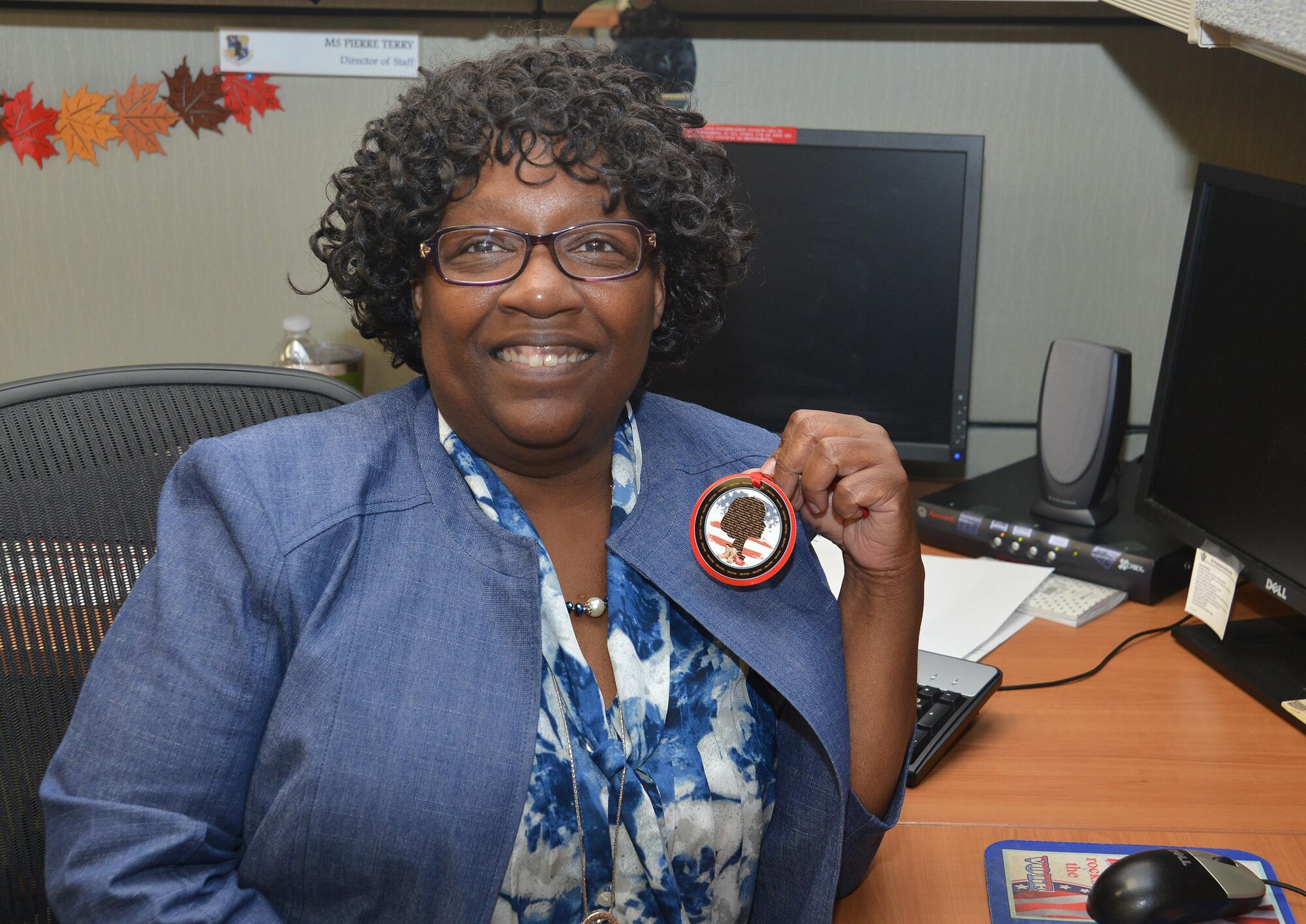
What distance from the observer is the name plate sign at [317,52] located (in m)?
1.63

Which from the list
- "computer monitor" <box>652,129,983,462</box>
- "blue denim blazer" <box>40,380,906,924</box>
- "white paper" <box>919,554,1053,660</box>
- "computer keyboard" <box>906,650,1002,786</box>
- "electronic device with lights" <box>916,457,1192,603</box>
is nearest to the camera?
"blue denim blazer" <box>40,380,906,924</box>

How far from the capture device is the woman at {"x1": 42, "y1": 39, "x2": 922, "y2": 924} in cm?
84

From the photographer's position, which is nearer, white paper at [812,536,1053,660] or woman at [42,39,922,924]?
woman at [42,39,922,924]

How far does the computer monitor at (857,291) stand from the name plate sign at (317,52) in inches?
18.6

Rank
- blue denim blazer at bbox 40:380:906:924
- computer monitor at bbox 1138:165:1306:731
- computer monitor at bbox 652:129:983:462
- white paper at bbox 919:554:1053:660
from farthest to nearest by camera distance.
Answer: computer monitor at bbox 652:129:983:462
white paper at bbox 919:554:1053:660
computer monitor at bbox 1138:165:1306:731
blue denim blazer at bbox 40:380:906:924

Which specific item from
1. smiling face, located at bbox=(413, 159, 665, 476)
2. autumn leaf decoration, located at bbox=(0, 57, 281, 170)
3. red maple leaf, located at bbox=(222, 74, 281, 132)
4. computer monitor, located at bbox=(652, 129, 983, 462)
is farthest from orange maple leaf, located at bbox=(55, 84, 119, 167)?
smiling face, located at bbox=(413, 159, 665, 476)

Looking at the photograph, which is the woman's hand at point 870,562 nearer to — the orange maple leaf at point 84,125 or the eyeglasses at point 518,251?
the eyeglasses at point 518,251

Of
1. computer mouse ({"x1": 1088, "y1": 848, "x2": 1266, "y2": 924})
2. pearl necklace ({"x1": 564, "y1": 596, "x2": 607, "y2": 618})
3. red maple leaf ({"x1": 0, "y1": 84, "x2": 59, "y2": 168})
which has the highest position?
red maple leaf ({"x1": 0, "y1": 84, "x2": 59, "y2": 168})

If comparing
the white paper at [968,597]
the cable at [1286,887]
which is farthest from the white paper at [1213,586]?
the cable at [1286,887]

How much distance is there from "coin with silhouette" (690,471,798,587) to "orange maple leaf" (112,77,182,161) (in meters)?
1.08

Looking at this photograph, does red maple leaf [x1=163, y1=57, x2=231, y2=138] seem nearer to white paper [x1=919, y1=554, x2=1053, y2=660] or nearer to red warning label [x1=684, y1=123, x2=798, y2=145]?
red warning label [x1=684, y1=123, x2=798, y2=145]

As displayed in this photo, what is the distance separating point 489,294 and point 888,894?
0.57 m

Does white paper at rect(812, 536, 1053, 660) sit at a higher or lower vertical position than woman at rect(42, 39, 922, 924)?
lower

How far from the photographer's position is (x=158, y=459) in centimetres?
107
